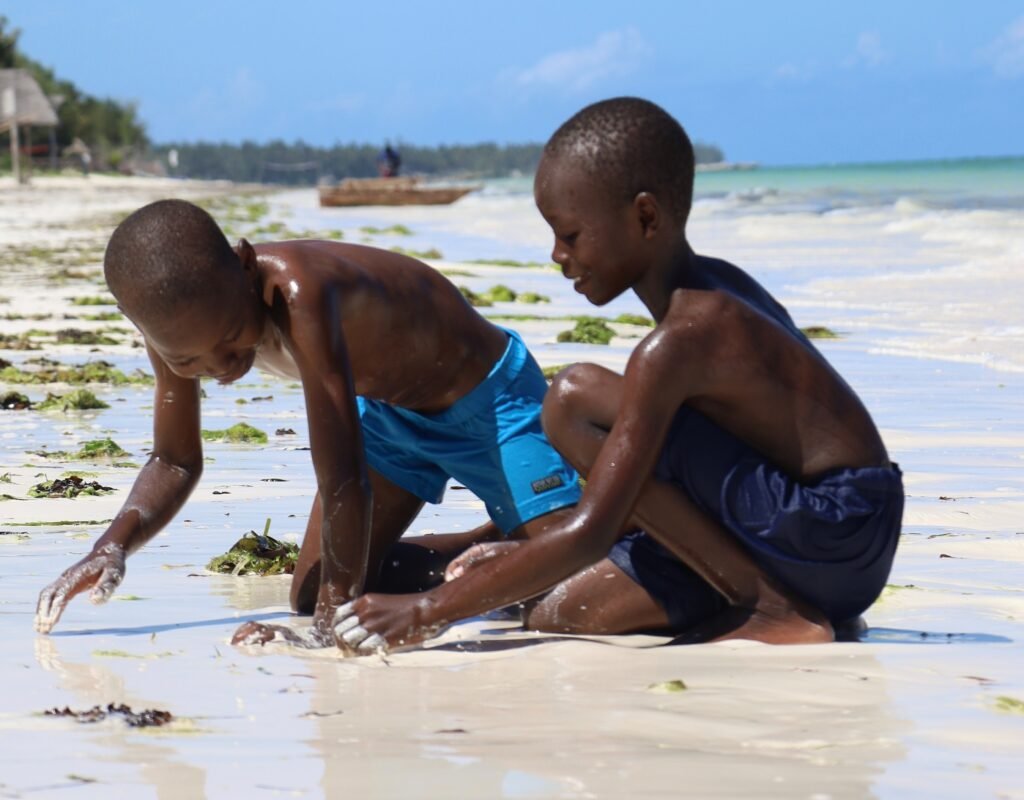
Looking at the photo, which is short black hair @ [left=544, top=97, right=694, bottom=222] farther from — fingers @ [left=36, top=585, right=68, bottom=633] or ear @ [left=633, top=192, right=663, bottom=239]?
fingers @ [left=36, top=585, right=68, bottom=633]

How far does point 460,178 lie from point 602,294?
119 m

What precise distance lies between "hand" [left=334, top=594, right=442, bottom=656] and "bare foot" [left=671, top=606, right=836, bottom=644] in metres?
0.56

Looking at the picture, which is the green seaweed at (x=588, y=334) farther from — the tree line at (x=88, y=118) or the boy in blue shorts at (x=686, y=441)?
the tree line at (x=88, y=118)

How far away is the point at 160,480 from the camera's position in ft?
11.8

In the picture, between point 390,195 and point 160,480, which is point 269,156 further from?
point 160,480

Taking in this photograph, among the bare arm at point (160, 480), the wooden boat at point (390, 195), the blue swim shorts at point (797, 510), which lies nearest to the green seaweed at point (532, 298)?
the bare arm at point (160, 480)

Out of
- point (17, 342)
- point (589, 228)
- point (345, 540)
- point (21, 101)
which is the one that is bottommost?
point (17, 342)

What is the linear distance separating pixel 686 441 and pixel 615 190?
Result: 19.4 inches

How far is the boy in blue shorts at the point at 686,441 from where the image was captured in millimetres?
2883

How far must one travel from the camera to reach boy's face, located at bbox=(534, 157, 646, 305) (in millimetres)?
2938

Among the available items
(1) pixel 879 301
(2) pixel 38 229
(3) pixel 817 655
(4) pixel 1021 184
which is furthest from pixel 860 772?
(4) pixel 1021 184

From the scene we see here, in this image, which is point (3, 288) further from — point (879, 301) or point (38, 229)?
point (38, 229)

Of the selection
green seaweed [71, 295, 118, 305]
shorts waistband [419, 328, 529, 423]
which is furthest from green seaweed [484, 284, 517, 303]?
shorts waistband [419, 328, 529, 423]

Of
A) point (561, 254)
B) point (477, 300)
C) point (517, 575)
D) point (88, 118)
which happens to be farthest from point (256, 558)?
point (88, 118)
